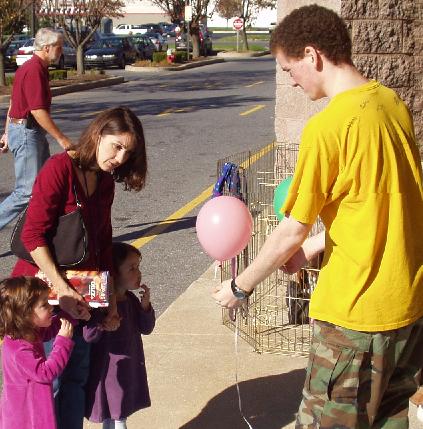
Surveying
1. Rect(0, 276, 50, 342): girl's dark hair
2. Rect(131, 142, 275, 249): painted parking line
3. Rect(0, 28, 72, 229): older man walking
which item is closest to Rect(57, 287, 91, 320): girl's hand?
Rect(0, 276, 50, 342): girl's dark hair

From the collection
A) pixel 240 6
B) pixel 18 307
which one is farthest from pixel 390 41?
pixel 240 6

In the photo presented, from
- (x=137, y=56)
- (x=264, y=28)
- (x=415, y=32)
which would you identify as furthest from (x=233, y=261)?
(x=264, y=28)

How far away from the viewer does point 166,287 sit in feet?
22.3

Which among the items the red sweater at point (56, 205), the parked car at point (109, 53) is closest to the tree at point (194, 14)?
the parked car at point (109, 53)

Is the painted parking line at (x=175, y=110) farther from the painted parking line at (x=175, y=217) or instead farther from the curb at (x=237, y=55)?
the curb at (x=237, y=55)

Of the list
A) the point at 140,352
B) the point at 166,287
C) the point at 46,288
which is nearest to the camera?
the point at 46,288

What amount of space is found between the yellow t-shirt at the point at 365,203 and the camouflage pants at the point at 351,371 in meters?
0.06

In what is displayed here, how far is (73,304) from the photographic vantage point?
354 centimetres

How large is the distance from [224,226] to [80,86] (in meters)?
24.3

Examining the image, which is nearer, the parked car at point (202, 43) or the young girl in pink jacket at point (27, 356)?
the young girl in pink jacket at point (27, 356)

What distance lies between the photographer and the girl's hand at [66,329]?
3.50m

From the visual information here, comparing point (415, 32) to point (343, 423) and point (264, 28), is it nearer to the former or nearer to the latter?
point (343, 423)

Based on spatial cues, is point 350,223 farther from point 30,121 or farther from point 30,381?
point 30,121

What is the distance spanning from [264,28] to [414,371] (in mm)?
92988
